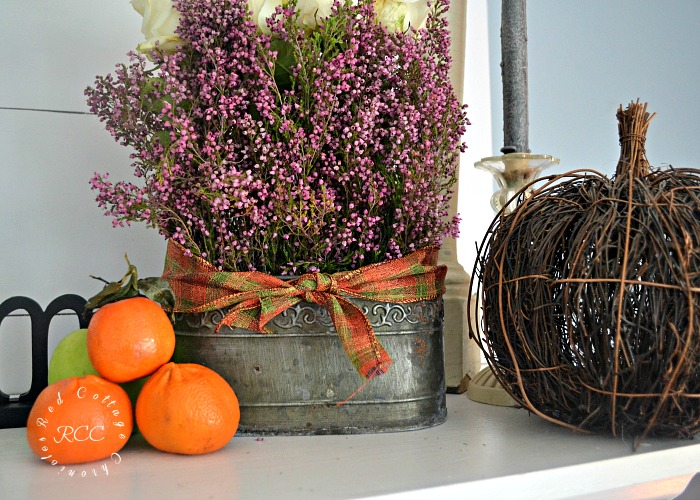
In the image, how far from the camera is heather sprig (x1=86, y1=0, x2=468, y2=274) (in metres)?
0.61

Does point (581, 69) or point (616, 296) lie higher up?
point (581, 69)

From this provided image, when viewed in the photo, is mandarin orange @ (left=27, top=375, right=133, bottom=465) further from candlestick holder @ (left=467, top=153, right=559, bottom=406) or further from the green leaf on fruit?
candlestick holder @ (left=467, top=153, right=559, bottom=406)

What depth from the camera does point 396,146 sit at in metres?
0.65

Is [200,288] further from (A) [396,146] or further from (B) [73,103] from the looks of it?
(B) [73,103]

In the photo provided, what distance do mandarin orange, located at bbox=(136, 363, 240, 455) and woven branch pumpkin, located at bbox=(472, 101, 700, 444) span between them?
9.8 inches

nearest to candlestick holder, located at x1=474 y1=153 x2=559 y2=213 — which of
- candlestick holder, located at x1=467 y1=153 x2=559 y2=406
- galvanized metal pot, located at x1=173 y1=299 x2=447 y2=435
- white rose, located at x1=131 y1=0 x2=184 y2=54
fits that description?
candlestick holder, located at x1=467 y1=153 x2=559 y2=406

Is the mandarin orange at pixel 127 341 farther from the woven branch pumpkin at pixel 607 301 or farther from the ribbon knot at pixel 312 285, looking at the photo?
the woven branch pumpkin at pixel 607 301

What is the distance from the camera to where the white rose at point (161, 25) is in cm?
64

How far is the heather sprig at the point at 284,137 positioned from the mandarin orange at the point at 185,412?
4.5 inches

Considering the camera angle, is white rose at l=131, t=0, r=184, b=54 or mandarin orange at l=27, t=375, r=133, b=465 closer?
mandarin orange at l=27, t=375, r=133, b=465

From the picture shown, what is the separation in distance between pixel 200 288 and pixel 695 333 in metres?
0.41

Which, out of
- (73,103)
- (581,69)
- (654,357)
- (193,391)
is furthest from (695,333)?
(581,69)

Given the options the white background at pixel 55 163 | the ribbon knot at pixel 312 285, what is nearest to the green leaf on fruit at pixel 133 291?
the ribbon knot at pixel 312 285

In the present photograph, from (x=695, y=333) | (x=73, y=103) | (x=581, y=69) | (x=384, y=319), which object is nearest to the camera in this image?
(x=695, y=333)
